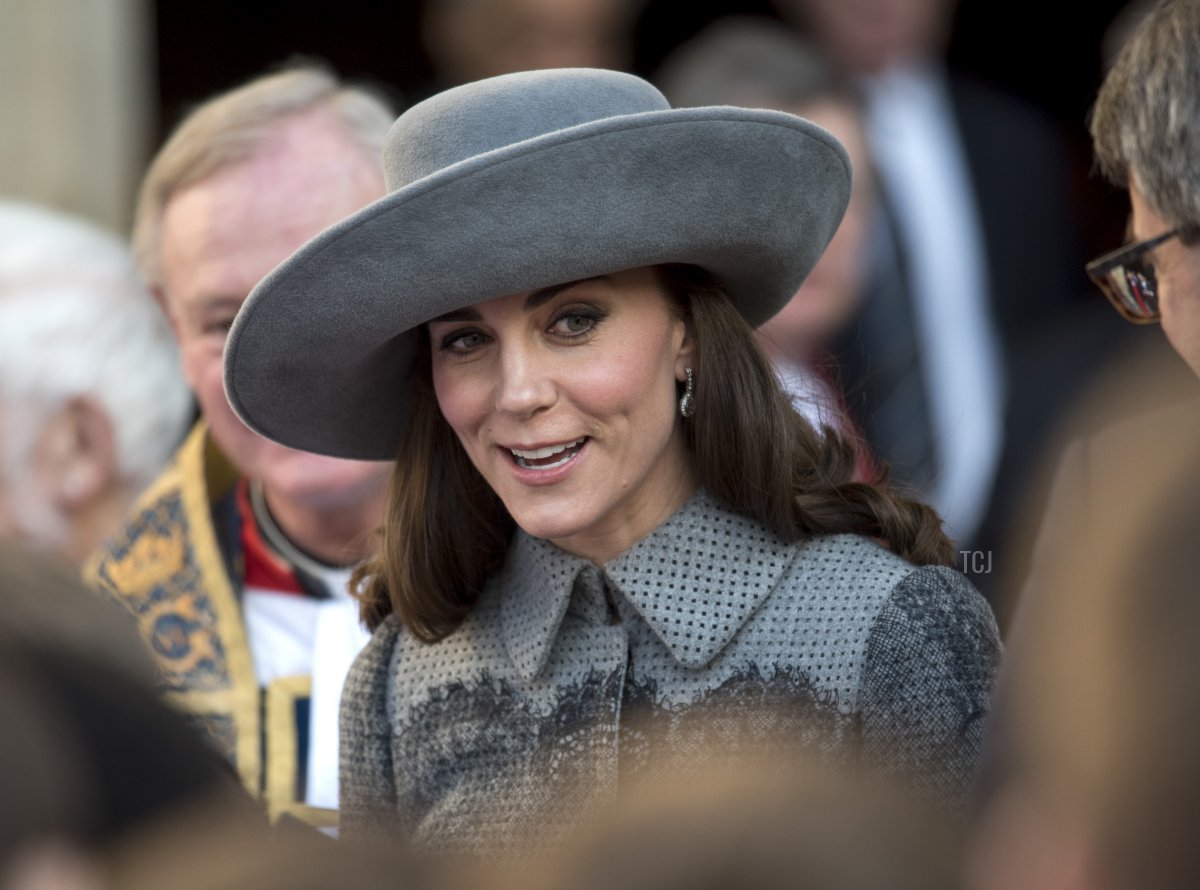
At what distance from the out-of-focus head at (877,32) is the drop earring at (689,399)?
300 centimetres

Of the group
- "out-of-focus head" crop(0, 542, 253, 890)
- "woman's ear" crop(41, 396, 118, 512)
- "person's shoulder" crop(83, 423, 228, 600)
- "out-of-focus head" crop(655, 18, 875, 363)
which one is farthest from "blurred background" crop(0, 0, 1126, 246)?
"out-of-focus head" crop(0, 542, 253, 890)

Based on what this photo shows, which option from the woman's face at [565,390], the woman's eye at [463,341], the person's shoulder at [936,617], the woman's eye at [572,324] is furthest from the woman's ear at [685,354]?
the person's shoulder at [936,617]

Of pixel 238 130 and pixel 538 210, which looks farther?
pixel 238 130

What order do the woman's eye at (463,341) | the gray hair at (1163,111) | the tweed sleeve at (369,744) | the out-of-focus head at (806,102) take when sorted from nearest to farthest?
Result: the gray hair at (1163,111)
the woman's eye at (463,341)
the tweed sleeve at (369,744)
the out-of-focus head at (806,102)

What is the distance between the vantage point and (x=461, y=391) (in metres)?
2.86

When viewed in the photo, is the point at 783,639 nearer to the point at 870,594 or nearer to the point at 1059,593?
the point at 870,594

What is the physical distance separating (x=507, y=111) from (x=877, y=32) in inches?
124

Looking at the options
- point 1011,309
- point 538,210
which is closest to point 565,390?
point 538,210

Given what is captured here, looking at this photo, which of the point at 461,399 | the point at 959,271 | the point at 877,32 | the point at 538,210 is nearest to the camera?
the point at 538,210

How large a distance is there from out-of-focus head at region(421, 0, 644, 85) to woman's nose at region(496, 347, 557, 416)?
2.99 metres

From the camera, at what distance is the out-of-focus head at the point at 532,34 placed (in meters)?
5.73

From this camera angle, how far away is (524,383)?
9.07 ft

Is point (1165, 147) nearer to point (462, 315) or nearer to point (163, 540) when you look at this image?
point (462, 315)

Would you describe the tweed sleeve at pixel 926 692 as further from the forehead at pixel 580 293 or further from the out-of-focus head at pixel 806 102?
the out-of-focus head at pixel 806 102
